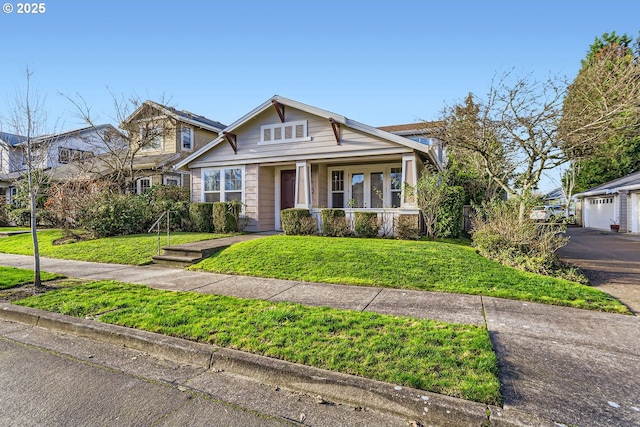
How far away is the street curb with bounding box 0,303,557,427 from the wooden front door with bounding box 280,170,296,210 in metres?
10.3

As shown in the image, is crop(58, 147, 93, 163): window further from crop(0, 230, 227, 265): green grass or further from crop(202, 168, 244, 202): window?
crop(202, 168, 244, 202): window

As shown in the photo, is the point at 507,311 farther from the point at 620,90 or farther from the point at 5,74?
the point at 5,74

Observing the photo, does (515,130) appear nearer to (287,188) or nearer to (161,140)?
(287,188)

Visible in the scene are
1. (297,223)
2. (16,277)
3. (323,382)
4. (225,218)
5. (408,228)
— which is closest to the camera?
(323,382)

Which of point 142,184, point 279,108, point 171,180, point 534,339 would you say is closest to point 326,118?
point 279,108

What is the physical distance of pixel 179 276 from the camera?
736cm

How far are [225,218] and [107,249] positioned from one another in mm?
3942

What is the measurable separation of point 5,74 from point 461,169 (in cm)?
1951

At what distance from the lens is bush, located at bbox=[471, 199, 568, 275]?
7.13m

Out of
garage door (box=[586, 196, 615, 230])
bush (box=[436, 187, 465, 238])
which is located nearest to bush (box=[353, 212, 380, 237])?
bush (box=[436, 187, 465, 238])

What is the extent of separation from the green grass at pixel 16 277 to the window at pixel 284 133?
8456 millimetres

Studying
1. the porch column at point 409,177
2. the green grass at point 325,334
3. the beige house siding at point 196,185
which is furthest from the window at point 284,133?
the green grass at point 325,334

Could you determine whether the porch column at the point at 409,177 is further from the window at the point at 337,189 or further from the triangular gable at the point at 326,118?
the window at the point at 337,189

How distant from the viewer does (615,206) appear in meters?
22.7
